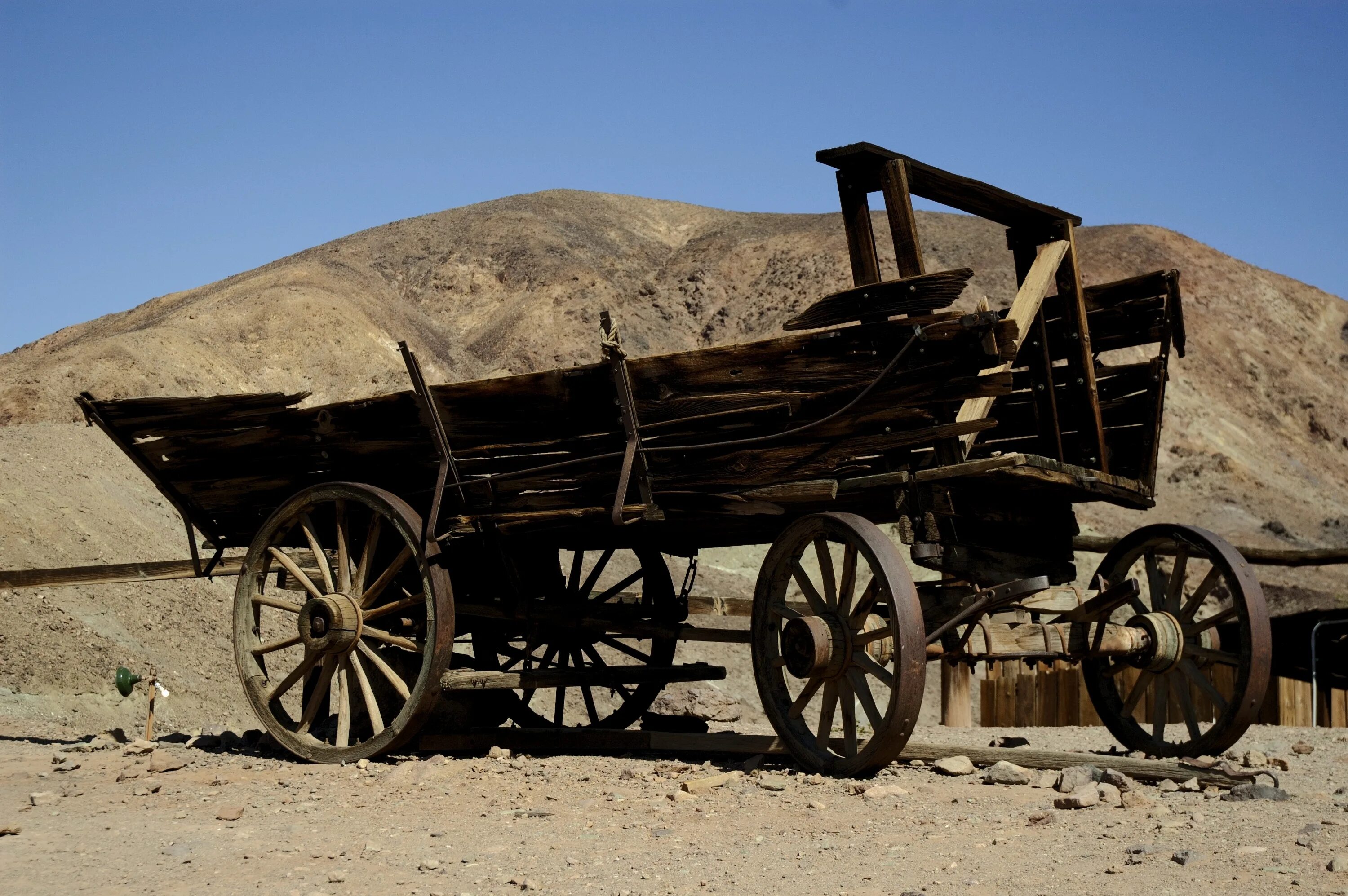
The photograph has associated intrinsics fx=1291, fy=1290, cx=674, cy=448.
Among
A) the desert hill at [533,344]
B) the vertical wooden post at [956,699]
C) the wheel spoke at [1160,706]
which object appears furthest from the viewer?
the desert hill at [533,344]

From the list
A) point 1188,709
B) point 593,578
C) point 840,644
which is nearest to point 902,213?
point 840,644

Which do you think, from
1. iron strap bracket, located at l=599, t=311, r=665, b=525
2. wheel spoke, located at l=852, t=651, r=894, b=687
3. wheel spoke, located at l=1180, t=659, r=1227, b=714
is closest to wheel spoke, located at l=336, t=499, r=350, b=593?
iron strap bracket, located at l=599, t=311, r=665, b=525

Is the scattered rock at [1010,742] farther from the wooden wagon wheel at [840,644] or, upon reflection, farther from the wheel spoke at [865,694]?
the wheel spoke at [865,694]

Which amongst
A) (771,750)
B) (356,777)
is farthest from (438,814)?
(771,750)

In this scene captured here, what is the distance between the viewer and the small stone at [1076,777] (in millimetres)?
5551

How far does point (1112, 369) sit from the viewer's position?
7.64 metres

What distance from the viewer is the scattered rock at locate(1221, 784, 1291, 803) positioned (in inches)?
206

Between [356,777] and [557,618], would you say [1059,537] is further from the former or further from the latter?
[356,777]

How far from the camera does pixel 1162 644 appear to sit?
21.7 ft

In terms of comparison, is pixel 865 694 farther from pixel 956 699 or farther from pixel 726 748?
pixel 956 699

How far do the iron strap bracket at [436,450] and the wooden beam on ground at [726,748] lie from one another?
1.31 meters

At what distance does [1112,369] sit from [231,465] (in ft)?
17.5

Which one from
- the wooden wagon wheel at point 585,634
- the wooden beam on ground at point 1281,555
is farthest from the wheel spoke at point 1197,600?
the wooden wagon wheel at point 585,634

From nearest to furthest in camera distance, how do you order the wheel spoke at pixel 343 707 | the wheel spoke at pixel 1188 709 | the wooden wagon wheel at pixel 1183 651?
the wooden wagon wheel at pixel 1183 651 → the wheel spoke at pixel 1188 709 → the wheel spoke at pixel 343 707
